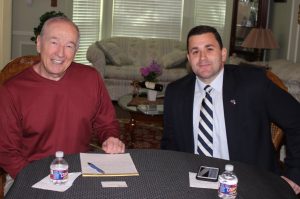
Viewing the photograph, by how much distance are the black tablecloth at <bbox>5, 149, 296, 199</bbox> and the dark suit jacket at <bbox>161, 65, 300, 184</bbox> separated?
0.31 meters

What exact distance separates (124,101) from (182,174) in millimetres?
2885

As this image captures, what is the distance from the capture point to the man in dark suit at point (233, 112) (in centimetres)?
213

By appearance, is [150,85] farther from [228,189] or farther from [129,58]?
[228,189]

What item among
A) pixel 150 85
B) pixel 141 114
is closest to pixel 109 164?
pixel 141 114

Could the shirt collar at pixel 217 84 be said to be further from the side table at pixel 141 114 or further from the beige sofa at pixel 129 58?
the beige sofa at pixel 129 58

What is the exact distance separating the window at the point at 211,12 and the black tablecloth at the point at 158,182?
6346mm

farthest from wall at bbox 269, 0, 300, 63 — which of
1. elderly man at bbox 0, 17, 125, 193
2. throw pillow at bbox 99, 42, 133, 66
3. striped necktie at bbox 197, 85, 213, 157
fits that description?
elderly man at bbox 0, 17, 125, 193

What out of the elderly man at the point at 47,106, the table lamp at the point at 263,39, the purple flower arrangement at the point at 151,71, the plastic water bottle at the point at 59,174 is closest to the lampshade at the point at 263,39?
the table lamp at the point at 263,39

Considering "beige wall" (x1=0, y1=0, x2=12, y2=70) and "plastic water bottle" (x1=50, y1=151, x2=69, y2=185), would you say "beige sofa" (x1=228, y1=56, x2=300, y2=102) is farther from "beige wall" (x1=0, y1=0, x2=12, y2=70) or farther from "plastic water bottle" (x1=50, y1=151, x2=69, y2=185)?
"beige wall" (x1=0, y1=0, x2=12, y2=70)

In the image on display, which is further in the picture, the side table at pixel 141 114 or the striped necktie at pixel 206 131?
the side table at pixel 141 114

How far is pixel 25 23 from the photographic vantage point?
688 cm

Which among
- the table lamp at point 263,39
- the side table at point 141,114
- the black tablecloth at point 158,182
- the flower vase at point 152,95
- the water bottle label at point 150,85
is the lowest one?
the side table at point 141,114

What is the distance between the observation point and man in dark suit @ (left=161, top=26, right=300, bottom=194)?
2.13 m

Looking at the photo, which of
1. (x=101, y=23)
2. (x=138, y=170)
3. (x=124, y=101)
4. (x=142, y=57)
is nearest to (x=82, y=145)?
(x=138, y=170)
